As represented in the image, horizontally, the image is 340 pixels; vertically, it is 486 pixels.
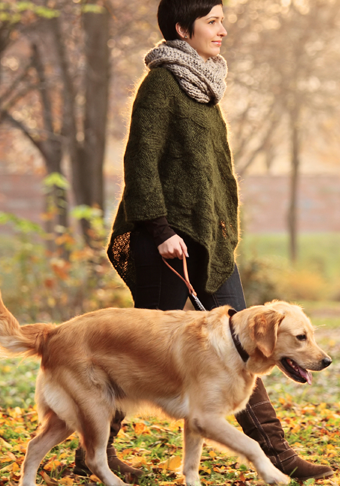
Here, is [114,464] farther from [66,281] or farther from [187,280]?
[66,281]

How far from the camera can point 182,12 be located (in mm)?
3506

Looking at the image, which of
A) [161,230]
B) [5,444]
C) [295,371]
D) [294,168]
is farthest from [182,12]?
[294,168]

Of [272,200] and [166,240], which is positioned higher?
[166,240]

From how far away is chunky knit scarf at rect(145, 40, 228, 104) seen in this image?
137 inches

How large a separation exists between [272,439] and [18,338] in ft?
5.02

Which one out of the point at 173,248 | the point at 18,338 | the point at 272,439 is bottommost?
the point at 272,439

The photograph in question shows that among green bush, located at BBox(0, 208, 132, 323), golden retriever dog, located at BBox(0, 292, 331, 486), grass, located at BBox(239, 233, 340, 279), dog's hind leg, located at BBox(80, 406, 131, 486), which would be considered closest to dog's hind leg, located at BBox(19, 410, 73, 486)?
golden retriever dog, located at BBox(0, 292, 331, 486)

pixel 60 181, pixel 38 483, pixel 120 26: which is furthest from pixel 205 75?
pixel 120 26

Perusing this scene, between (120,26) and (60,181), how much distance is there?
5.43m

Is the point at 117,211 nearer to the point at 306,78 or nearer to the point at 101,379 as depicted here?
the point at 101,379

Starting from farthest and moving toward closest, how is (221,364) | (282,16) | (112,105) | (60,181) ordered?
(112,105) → (282,16) → (60,181) → (221,364)

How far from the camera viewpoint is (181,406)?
10.6 ft

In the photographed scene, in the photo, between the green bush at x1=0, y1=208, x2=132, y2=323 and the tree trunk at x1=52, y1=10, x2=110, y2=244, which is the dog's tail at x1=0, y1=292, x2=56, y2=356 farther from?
the tree trunk at x1=52, y1=10, x2=110, y2=244

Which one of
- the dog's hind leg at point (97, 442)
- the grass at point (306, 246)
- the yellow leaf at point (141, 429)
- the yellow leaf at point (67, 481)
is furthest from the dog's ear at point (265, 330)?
the grass at point (306, 246)
